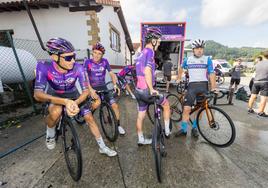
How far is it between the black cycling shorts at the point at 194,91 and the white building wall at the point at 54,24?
18.9ft

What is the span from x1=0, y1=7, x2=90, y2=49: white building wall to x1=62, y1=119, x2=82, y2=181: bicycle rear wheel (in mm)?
5960

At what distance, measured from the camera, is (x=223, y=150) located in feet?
10.0

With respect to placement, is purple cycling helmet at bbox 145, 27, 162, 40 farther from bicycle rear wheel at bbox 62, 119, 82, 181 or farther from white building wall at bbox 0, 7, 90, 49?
white building wall at bbox 0, 7, 90, 49

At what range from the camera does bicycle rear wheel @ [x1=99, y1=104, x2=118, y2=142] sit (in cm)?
321

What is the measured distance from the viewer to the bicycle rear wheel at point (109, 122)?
321 cm

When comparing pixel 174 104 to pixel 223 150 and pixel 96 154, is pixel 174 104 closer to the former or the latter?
pixel 223 150

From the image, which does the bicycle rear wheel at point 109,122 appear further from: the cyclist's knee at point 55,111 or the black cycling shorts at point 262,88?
the black cycling shorts at point 262,88

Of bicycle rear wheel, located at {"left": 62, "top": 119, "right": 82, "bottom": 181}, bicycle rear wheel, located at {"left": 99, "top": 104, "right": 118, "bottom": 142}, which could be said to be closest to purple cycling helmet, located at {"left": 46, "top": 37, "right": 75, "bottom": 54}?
bicycle rear wheel, located at {"left": 62, "top": 119, "right": 82, "bottom": 181}

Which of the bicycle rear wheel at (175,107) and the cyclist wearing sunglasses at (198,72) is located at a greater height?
the cyclist wearing sunglasses at (198,72)

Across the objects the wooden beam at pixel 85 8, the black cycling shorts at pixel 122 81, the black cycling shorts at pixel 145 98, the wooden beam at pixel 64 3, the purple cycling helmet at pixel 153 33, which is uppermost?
the wooden beam at pixel 64 3

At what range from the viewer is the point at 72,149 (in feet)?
7.56

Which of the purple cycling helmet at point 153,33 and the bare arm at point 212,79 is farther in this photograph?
the bare arm at point 212,79

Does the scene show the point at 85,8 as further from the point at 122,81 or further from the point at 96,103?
the point at 96,103

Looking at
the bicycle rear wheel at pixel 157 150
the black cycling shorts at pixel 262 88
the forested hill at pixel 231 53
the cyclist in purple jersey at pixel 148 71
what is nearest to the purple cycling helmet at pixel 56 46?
the cyclist in purple jersey at pixel 148 71
